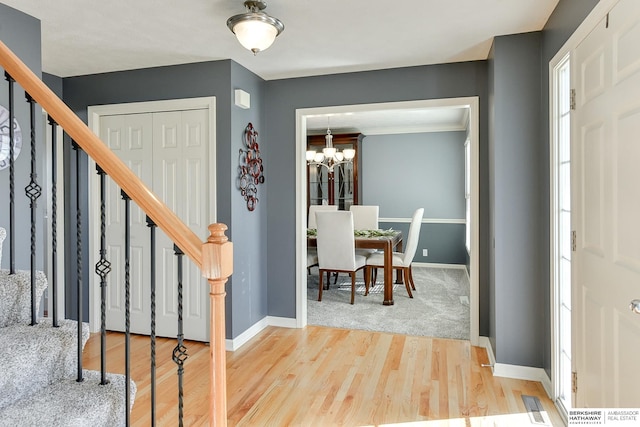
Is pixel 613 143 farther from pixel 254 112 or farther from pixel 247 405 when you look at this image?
pixel 254 112

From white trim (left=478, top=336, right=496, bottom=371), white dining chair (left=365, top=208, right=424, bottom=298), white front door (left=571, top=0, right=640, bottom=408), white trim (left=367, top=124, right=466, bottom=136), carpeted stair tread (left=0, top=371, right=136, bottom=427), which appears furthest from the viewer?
white trim (left=367, top=124, right=466, bottom=136)

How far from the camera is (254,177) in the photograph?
12.5 feet

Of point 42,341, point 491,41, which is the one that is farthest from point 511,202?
point 42,341

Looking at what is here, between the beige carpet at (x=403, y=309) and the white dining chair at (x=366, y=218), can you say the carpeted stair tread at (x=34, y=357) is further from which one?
the white dining chair at (x=366, y=218)

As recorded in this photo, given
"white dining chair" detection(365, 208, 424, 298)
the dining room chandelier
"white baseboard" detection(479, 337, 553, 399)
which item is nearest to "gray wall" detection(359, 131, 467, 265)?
the dining room chandelier

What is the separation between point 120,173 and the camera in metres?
1.38

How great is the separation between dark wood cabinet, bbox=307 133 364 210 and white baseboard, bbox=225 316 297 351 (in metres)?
3.18

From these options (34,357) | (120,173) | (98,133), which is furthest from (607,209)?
(98,133)

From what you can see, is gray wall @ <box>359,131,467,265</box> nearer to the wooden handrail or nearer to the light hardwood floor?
the light hardwood floor

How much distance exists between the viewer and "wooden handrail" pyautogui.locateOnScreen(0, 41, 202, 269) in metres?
1.34

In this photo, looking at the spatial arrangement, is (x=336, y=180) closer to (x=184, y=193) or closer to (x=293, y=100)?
(x=293, y=100)

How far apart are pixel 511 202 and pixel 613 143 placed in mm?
1240

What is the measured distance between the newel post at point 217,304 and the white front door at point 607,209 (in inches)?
57.6

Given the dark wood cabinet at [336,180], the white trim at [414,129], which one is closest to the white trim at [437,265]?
the dark wood cabinet at [336,180]
